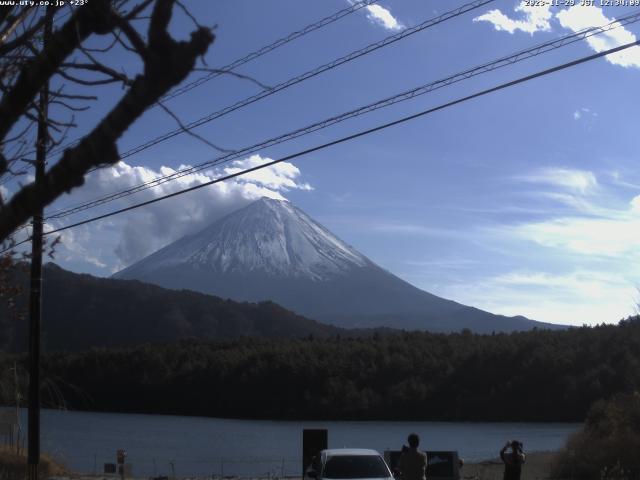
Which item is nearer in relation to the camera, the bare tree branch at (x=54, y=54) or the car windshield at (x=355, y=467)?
the bare tree branch at (x=54, y=54)

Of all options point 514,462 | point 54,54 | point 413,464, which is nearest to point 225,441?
point 514,462

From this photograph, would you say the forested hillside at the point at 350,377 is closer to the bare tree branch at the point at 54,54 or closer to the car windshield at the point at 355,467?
the car windshield at the point at 355,467

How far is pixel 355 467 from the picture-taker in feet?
47.2

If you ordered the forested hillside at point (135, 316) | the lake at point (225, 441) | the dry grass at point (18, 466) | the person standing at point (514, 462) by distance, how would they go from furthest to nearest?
the forested hillside at point (135, 316)
the lake at point (225, 441)
the dry grass at point (18, 466)
the person standing at point (514, 462)

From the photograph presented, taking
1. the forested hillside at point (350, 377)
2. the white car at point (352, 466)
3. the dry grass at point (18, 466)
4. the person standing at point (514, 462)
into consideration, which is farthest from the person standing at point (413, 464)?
the forested hillside at point (350, 377)

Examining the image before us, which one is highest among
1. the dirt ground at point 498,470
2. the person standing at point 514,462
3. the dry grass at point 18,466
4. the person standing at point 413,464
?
the person standing at point 413,464

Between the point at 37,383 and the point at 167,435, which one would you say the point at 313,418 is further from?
the point at 37,383

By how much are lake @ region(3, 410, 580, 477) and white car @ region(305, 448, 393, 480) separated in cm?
1473

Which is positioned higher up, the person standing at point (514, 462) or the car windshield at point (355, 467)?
the car windshield at point (355, 467)

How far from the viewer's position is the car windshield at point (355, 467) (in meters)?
14.2

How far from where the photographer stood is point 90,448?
44.5m

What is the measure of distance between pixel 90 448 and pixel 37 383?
27268 millimetres

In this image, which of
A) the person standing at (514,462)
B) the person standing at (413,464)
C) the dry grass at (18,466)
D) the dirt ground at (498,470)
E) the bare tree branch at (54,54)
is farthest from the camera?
the dirt ground at (498,470)

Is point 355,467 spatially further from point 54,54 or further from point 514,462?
point 54,54
